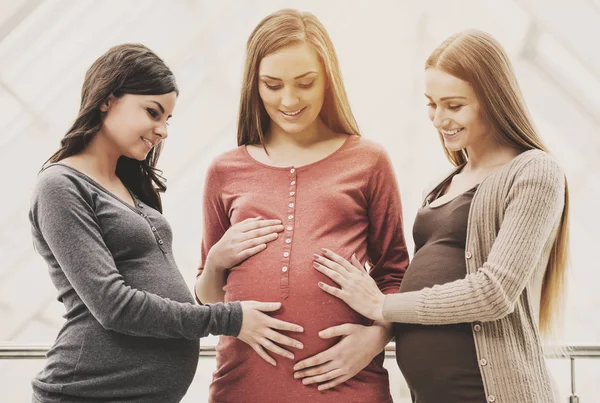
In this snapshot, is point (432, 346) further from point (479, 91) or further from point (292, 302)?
point (479, 91)

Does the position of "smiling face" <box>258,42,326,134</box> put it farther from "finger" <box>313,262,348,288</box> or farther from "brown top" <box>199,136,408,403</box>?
"finger" <box>313,262,348,288</box>

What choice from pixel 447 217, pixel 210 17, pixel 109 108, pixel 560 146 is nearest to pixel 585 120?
pixel 560 146

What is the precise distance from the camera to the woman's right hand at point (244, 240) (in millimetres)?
1543

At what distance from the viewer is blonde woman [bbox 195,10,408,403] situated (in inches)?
58.8

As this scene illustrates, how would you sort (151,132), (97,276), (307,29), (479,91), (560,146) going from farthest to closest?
(560,146) < (307,29) < (151,132) < (479,91) < (97,276)

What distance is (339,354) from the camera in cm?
147

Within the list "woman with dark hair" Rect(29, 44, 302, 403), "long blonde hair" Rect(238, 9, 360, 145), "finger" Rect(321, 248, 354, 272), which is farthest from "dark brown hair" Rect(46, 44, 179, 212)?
"finger" Rect(321, 248, 354, 272)

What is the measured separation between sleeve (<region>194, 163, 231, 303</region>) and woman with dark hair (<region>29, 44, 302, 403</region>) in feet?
0.54

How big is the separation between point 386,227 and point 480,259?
32cm

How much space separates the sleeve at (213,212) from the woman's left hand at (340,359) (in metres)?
0.44

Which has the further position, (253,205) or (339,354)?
(253,205)

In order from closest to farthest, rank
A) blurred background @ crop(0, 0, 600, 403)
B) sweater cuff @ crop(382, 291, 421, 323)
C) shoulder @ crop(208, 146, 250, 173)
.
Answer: sweater cuff @ crop(382, 291, 421, 323) → shoulder @ crop(208, 146, 250, 173) → blurred background @ crop(0, 0, 600, 403)

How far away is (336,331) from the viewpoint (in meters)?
1.48

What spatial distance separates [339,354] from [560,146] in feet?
7.93
